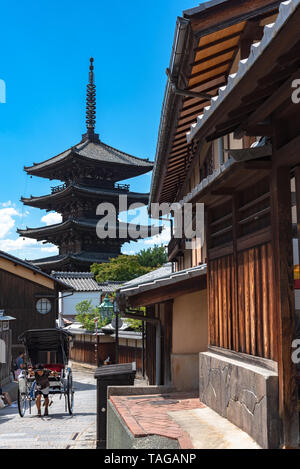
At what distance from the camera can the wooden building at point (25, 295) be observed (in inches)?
1121

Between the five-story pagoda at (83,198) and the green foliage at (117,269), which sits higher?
the five-story pagoda at (83,198)

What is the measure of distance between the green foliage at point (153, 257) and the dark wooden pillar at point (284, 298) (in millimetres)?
52515

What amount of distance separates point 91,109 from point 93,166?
8167 mm

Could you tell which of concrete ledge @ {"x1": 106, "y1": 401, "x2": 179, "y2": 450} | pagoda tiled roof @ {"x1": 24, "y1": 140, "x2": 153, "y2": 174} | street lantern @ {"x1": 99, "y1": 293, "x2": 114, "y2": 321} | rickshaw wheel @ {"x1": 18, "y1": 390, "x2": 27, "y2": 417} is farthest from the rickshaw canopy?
pagoda tiled roof @ {"x1": 24, "y1": 140, "x2": 153, "y2": 174}

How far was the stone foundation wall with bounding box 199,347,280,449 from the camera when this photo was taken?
5.23 m

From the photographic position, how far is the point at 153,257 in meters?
58.7

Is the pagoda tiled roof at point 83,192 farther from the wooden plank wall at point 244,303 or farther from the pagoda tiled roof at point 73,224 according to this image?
the wooden plank wall at point 244,303

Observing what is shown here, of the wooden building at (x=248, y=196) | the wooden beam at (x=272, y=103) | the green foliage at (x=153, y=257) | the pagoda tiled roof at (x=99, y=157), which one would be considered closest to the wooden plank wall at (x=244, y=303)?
the wooden building at (x=248, y=196)

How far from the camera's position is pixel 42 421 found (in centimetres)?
1335

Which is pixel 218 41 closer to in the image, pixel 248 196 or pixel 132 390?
pixel 248 196

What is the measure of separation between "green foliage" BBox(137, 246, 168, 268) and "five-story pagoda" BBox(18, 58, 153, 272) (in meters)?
9.13

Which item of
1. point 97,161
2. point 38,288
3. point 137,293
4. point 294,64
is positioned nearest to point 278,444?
point 294,64

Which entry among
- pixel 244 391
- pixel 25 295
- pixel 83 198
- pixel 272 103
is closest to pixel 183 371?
pixel 244 391
